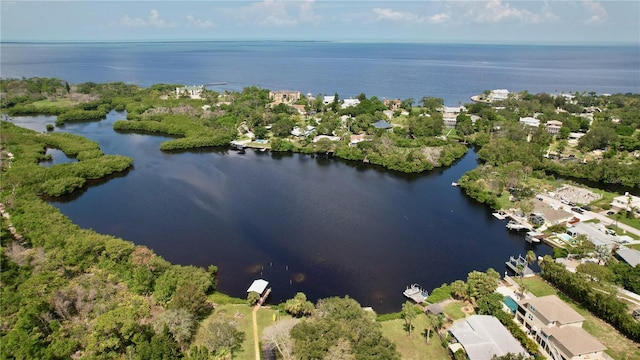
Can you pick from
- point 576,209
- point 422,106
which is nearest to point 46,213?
point 576,209

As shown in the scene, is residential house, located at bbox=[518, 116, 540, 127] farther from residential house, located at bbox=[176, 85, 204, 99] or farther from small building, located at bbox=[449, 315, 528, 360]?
residential house, located at bbox=[176, 85, 204, 99]

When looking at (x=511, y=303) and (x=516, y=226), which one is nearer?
(x=511, y=303)

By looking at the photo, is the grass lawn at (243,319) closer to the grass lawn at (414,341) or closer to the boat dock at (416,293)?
the grass lawn at (414,341)

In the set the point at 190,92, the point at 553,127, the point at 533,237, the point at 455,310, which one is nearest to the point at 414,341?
the point at 455,310

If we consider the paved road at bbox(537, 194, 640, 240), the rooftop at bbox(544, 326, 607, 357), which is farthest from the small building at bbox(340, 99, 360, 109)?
the rooftop at bbox(544, 326, 607, 357)

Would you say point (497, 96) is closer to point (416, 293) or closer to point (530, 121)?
point (530, 121)

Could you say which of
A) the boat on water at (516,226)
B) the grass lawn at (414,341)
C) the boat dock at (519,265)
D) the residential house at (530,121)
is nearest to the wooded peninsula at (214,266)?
the grass lawn at (414,341)
